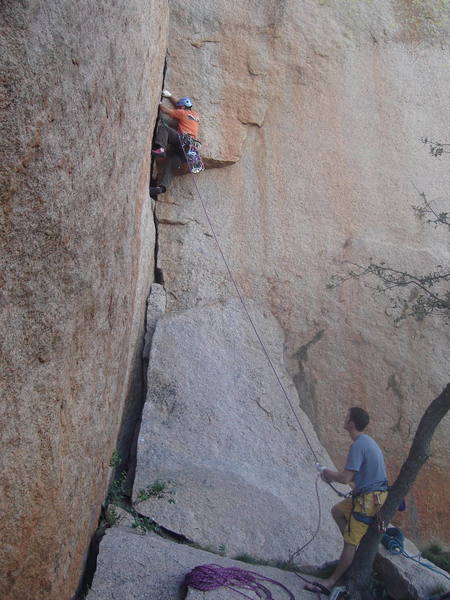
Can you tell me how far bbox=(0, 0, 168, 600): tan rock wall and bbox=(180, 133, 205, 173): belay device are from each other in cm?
343

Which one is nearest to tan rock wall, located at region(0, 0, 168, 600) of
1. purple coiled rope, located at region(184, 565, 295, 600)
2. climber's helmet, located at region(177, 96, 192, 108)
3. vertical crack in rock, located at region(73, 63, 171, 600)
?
vertical crack in rock, located at region(73, 63, 171, 600)

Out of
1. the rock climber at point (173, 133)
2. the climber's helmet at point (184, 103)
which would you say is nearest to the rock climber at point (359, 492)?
the rock climber at point (173, 133)

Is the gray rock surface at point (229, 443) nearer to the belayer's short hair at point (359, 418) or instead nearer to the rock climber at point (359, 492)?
the rock climber at point (359, 492)

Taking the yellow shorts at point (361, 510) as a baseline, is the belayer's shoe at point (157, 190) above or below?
above

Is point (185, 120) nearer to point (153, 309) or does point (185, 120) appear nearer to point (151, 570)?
point (153, 309)

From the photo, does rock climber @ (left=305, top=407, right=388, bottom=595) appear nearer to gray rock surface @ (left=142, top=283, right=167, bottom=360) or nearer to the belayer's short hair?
the belayer's short hair

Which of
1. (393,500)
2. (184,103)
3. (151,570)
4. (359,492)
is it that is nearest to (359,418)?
(359,492)

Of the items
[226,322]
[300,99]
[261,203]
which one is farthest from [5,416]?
[300,99]

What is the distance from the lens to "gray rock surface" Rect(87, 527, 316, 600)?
4023mm

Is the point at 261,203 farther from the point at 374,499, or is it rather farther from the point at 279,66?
the point at 374,499

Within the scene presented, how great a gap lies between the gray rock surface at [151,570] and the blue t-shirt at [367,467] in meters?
0.95

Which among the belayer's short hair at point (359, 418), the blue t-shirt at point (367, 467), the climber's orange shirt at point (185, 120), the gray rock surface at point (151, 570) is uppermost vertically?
the climber's orange shirt at point (185, 120)

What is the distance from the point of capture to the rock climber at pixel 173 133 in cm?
796

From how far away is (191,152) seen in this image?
8016mm
